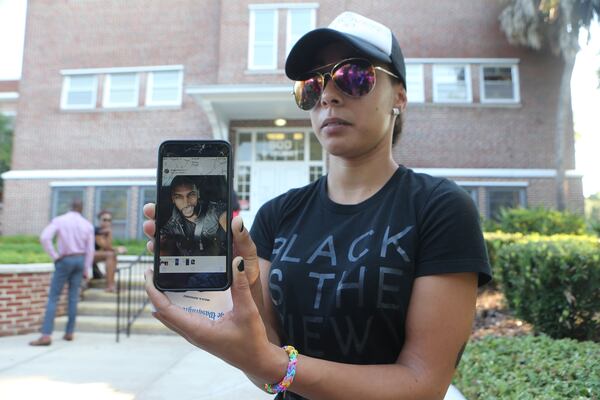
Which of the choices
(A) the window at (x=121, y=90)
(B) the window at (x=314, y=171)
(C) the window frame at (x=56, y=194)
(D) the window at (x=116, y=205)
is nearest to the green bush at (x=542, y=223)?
(B) the window at (x=314, y=171)

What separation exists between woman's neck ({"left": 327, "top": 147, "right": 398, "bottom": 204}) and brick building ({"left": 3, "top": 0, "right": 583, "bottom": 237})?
39.6 feet

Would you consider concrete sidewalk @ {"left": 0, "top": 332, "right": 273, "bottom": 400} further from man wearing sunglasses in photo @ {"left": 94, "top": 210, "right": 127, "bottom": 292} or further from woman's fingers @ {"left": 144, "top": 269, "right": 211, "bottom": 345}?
woman's fingers @ {"left": 144, "top": 269, "right": 211, "bottom": 345}

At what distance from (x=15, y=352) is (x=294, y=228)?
6394 mm

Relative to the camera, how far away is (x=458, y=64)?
14859mm

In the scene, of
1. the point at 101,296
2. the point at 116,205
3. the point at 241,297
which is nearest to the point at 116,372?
the point at 101,296

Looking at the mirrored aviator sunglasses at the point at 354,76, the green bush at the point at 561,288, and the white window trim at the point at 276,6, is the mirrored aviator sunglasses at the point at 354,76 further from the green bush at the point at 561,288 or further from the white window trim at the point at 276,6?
the white window trim at the point at 276,6

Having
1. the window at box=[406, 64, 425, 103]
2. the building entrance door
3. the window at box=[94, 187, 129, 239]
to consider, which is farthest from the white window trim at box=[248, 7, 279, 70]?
the window at box=[94, 187, 129, 239]

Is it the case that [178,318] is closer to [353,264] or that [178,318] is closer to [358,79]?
[353,264]

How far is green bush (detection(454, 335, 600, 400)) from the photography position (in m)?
2.94

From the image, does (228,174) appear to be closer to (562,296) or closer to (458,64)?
(562,296)

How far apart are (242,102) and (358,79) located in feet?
37.5

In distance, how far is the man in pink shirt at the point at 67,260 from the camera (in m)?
6.46

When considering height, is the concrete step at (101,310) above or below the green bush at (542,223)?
below

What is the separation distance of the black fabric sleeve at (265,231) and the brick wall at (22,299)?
704 centimetres
